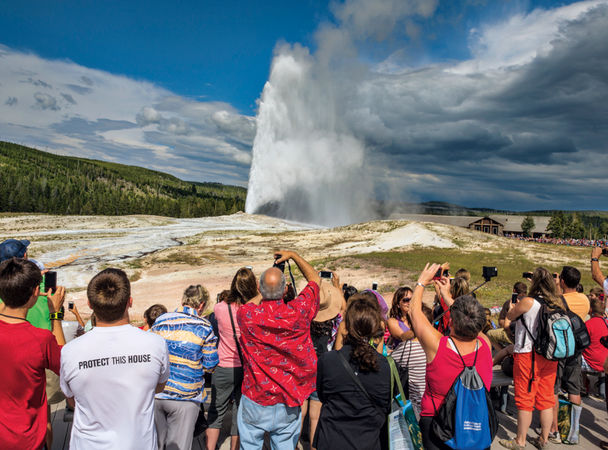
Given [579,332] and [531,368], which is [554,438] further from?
[579,332]

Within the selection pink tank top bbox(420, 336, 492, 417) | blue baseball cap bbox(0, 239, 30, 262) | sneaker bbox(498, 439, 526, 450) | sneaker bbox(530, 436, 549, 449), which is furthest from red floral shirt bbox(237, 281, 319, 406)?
sneaker bbox(530, 436, 549, 449)

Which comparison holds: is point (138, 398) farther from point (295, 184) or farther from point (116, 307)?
point (295, 184)

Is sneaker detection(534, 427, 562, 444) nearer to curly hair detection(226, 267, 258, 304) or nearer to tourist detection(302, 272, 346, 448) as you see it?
tourist detection(302, 272, 346, 448)

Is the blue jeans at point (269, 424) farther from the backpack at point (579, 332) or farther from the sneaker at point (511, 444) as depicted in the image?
the backpack at point (579, 332)

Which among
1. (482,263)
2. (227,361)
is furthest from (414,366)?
(482,263)

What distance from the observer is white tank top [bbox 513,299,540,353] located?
468 cm

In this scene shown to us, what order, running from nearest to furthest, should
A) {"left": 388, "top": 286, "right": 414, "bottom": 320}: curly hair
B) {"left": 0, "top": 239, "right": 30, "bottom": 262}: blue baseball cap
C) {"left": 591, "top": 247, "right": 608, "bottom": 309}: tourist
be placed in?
{"left": 0, "top": 239, "right": 30, "bottom": 262}: blue baseball cap → {"left": 388, "top": 286, "right": 414, "bottom": 320}: curly hair → {"left": 591, "top": 247, "right": 608, "bottom": 309}: tourist

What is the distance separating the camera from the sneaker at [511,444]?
4930mm

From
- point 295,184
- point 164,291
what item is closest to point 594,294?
point 164,291

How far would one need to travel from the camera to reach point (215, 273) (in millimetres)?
23234

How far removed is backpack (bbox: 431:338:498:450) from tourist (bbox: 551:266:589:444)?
8.58 ft

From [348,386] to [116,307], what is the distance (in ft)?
6.12

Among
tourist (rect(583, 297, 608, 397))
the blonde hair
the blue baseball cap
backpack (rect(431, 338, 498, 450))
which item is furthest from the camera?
tourist (rect(583, 297, 608, 397))

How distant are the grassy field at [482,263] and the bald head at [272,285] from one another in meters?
15.3
